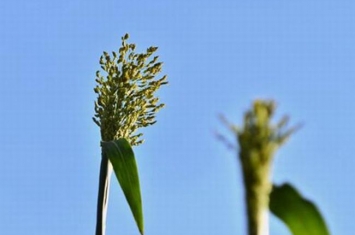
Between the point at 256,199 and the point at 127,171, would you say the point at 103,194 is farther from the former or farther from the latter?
the point at 256,199

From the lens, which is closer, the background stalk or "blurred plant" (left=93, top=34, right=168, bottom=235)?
the background stalk

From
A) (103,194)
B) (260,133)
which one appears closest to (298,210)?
(260,133)

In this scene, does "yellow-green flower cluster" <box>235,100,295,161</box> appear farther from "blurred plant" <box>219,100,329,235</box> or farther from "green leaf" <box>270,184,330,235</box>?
"green leaf" <box>270,184,330,235</box>

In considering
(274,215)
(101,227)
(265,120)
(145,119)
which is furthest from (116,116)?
(265,120)

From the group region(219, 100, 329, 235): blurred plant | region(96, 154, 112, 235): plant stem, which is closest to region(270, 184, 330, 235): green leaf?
region(219, 100, 329, 235): blurred plant

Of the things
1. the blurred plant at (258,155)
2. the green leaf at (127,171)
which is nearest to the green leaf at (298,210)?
the blurred plant at (258,155)

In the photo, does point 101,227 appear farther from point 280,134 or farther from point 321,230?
point 280,134
